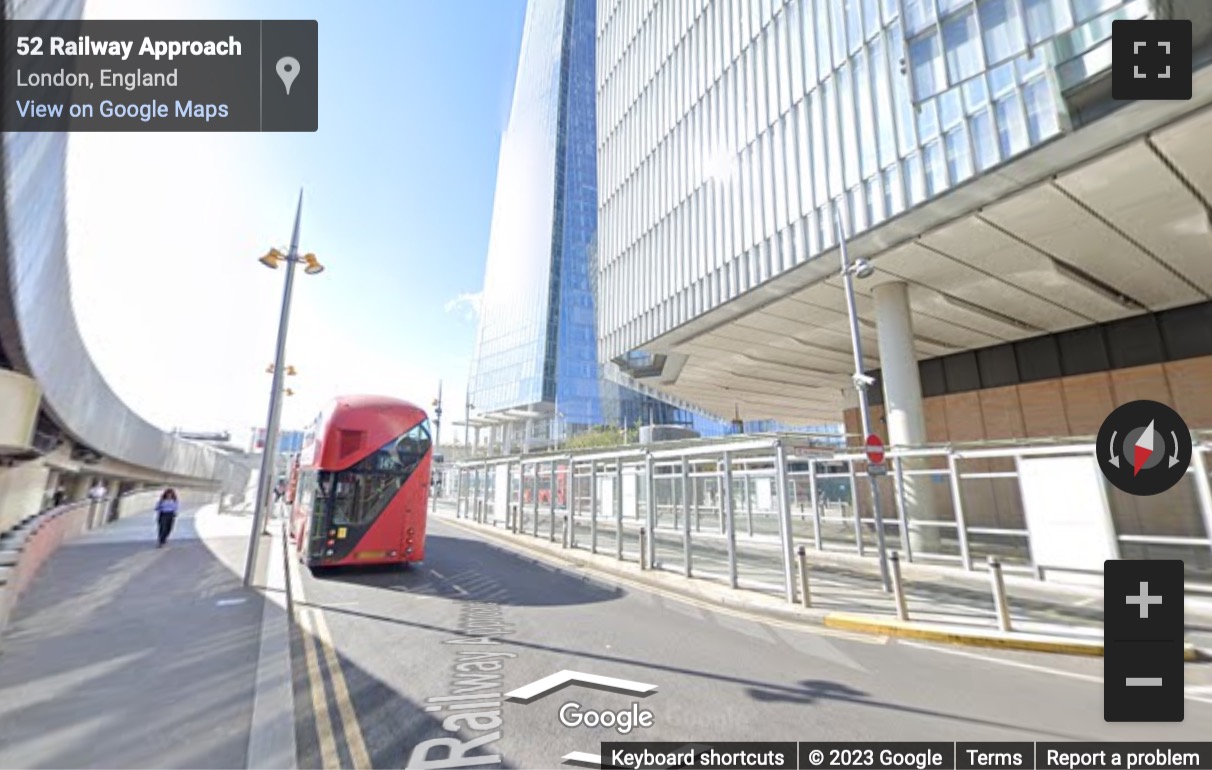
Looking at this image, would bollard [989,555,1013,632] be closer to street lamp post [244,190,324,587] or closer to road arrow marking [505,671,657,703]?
road arrow marking [505,671,657,703]

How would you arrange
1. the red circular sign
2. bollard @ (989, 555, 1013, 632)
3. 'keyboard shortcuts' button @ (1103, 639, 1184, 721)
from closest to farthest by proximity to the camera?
'keyboard shortcuts' button @ (1103, 639, 1184, 721) < bollard @ (989, 555, 1013, 632) < the red circular sign

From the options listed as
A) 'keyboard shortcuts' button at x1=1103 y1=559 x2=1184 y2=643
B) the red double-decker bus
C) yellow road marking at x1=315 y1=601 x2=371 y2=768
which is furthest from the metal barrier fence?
yellow road marking at x1=315 y1=601 x2=371 y2=768

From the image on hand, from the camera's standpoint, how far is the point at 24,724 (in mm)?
4051

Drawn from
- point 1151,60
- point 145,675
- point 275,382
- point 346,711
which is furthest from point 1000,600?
point 275,382

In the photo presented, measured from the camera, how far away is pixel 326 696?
4.75 metres

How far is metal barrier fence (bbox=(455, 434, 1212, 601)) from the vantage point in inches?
377

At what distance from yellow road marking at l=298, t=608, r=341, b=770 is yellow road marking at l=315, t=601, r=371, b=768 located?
0.10 m

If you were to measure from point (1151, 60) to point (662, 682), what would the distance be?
7.50m

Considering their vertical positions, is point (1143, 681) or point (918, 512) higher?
point (918, 512)

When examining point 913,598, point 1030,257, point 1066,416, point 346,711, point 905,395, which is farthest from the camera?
point 1066,416

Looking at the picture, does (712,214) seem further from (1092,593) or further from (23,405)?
(23,405)

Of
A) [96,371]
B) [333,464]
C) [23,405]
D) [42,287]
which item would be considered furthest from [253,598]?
[96,371]

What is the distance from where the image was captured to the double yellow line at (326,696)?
3.73 meters

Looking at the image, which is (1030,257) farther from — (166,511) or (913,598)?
(166,511)
